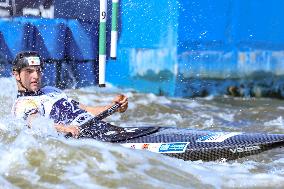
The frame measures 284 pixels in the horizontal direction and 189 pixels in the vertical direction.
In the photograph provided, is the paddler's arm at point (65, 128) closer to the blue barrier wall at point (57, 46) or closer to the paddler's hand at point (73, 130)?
the paddler's hand at point (73, 130)

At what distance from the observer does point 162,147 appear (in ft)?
18.7

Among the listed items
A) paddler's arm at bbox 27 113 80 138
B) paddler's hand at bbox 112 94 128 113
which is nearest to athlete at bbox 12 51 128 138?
paddler's arm at bbox 27 113 80 138

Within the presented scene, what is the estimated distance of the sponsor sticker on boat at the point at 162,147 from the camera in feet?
18.4

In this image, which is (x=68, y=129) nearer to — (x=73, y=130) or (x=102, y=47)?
(x=73, y=130)

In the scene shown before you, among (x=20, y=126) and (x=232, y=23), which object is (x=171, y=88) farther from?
(x=20, y=126)

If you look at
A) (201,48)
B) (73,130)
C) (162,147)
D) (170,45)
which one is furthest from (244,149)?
(201,48)

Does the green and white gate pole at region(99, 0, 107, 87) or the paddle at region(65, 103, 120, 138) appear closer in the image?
the paddle at region(65, 103, 120, 138)

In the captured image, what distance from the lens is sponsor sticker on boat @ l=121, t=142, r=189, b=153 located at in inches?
221

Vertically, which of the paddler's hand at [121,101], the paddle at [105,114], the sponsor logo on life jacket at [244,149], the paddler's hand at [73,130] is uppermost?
the paddler's hand at [121,101]

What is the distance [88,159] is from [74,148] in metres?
0.23

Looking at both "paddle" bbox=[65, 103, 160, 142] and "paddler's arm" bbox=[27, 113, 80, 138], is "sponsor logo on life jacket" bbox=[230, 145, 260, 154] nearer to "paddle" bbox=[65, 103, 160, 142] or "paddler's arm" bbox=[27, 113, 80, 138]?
"paddle" bbox=[65, 103, 160, 142]

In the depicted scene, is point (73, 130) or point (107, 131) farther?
point (107, 131)

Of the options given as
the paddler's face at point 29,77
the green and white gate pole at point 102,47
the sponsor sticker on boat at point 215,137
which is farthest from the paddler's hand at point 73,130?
the green and white gate pole at point 102,47

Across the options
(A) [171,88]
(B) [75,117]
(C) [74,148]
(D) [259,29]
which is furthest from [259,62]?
(C) [74,148]
